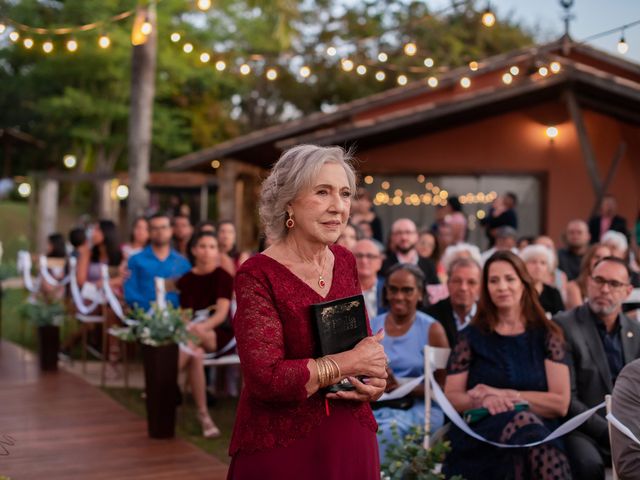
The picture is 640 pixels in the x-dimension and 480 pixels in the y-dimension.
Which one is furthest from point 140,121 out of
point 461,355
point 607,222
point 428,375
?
point 461,355

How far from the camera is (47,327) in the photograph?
1059cm

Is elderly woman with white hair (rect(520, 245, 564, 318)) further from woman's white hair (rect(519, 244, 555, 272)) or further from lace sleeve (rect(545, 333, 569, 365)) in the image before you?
lace sleeve (rect(545, 333, 569, 365))

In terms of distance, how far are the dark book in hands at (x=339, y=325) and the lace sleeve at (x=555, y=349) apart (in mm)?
2321

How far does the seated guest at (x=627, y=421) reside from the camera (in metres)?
3.96

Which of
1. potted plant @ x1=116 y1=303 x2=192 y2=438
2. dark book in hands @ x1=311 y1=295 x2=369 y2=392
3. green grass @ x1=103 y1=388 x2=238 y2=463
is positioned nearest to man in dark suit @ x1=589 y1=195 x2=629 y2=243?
green grass @ x1=103 y1=388 x2=238 y2=463

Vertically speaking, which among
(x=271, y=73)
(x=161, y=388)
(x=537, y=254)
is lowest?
(x=161, y=388)

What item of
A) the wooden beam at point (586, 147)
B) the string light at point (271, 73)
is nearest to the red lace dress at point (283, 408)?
the string light at point (271, 73)

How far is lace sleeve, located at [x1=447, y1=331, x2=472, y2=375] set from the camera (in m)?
5.11

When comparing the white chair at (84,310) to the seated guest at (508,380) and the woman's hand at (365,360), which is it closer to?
the seated guest at (508,380)

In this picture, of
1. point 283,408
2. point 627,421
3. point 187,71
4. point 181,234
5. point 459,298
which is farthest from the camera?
point 187,71

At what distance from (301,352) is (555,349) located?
2.53 meters

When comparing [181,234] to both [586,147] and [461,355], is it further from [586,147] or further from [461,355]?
[461,355]

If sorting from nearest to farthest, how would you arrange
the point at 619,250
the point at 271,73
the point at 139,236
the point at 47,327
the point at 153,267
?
1. the point at 619,250
2. the point at 153,267
3. the point at 47,327
4. the point at 139,236
5. the point at 271,73

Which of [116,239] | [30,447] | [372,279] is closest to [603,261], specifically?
[372,279]
